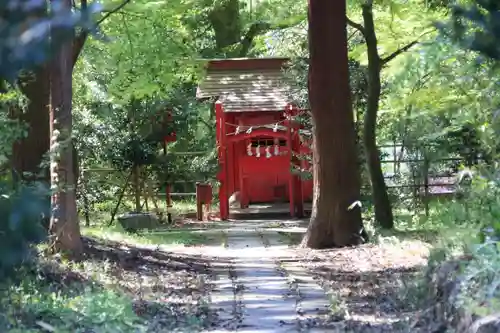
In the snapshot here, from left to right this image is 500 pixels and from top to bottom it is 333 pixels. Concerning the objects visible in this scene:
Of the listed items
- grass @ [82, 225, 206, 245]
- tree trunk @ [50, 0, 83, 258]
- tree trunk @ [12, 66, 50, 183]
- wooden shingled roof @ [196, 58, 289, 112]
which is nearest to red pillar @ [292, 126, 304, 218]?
wooden shingled roof @ [196, 58, 289, 112]

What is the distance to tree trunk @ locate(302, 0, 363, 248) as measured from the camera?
12.3 meters

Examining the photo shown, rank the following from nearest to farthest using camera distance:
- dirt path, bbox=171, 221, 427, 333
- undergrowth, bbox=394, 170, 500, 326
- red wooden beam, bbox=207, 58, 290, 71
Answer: undergrowth, bbox=394, 170, 500, 326
dirt path, bbox=171, 221, 427, 333
red wooden beam, bbox=207, 58, 290, 71

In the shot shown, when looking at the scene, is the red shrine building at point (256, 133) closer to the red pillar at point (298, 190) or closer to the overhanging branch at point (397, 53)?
the red pillar at point (298, 190)

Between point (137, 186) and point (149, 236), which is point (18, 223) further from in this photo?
point (137, 186)

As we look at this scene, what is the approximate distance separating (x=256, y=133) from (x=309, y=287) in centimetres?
1061

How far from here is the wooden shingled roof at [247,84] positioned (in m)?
19.3

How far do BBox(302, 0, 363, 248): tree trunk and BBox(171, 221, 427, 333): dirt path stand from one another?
64 centimetres

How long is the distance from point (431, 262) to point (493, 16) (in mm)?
3405

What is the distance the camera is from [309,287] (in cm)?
868

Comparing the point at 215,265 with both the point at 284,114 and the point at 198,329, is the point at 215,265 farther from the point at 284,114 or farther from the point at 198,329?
the point at 284,114

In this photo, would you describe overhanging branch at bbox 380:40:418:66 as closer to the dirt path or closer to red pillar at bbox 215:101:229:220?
the dirt path

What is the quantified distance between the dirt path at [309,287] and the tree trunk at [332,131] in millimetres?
638

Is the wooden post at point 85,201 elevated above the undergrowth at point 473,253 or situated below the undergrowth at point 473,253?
above

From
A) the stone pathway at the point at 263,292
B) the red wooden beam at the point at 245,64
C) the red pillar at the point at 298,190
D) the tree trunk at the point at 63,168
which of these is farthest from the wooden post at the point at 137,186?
the tree trunk at the point at 63,168
